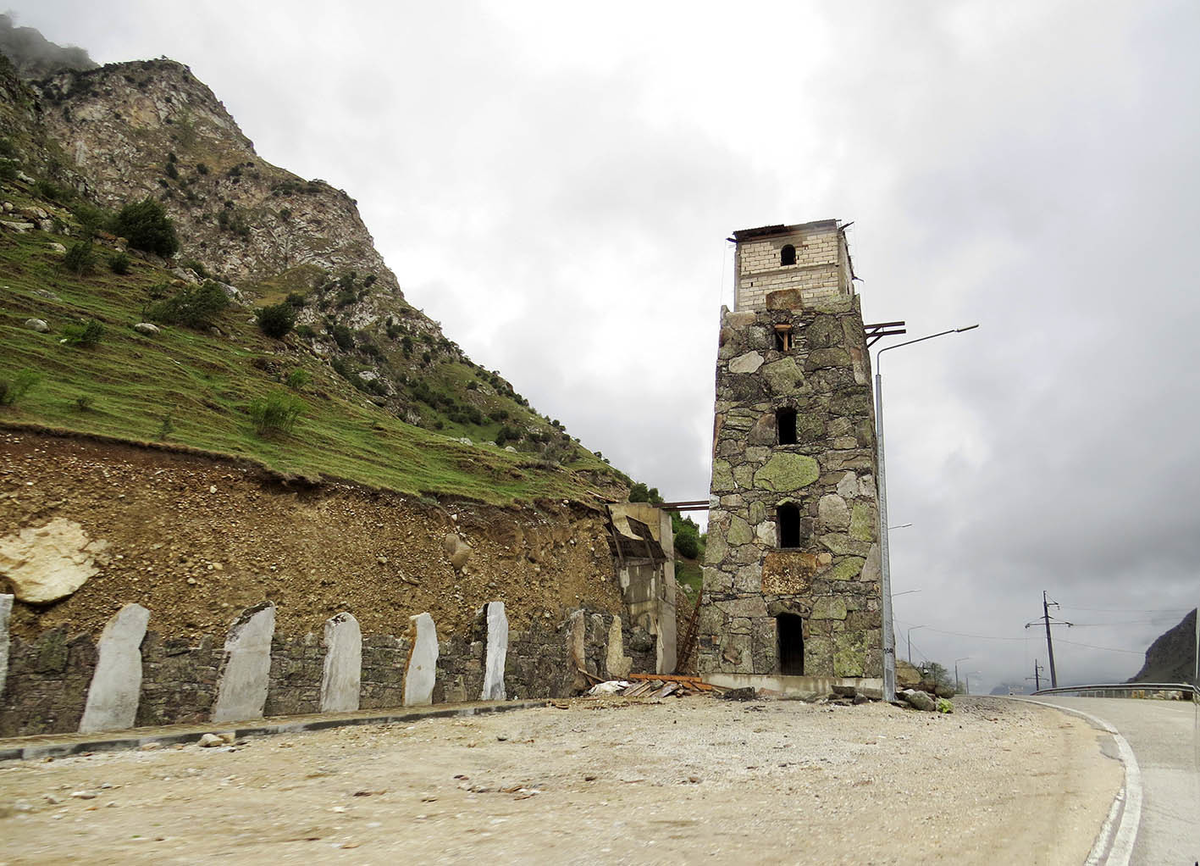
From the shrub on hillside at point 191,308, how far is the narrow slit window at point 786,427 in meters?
15.7

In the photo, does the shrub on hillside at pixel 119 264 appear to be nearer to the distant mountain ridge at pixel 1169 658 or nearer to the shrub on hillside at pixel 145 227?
the shrub on hillside at pixel 145 227

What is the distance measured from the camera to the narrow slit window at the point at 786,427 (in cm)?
1872

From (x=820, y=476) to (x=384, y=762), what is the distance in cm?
1295

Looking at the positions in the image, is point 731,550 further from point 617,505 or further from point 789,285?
point 789,285

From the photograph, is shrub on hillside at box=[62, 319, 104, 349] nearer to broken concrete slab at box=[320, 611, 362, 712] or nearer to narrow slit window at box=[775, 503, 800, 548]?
broken concrete slab at box=[320, 611, 362, 712]

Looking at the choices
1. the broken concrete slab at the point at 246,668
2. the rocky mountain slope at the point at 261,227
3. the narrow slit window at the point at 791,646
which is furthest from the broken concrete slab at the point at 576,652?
the rocky mountain slope at the point at 261,227

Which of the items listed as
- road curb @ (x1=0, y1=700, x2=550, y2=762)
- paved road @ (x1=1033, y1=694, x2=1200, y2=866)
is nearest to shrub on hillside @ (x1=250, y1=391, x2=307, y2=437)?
road curb @ (x1=0, y1=700, x2=550, y2=762)

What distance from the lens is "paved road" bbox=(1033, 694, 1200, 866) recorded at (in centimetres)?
449

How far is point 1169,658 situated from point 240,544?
1519 inches

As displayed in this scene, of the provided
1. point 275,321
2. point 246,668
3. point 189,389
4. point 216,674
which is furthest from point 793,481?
point 275,321

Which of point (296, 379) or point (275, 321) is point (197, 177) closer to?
point (275, 321)

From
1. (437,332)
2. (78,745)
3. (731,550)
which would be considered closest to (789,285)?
(731,550)

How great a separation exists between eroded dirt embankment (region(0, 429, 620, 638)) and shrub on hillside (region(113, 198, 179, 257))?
17.1 metres

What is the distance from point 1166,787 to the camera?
6383mm
